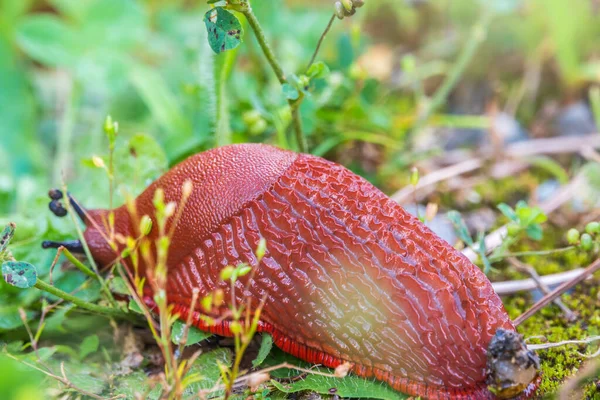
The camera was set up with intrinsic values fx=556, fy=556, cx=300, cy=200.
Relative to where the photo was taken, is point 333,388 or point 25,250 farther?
point 25,250

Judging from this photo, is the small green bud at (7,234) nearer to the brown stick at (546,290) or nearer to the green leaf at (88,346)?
the green leaf at (88,346)

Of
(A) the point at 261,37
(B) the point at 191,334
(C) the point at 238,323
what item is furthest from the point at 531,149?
(C) the point at 238,323

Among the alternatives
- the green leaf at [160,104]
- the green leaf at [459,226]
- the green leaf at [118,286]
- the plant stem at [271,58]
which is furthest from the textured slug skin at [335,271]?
the green leaf at [160,104]

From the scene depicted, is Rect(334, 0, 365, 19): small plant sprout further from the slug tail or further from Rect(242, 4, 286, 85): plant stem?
the slug tail

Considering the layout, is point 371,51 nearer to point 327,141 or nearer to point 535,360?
point 327,141

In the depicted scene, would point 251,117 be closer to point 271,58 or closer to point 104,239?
point 271,58

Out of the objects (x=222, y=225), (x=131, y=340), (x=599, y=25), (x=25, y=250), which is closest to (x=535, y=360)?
(x=222, y=225)
